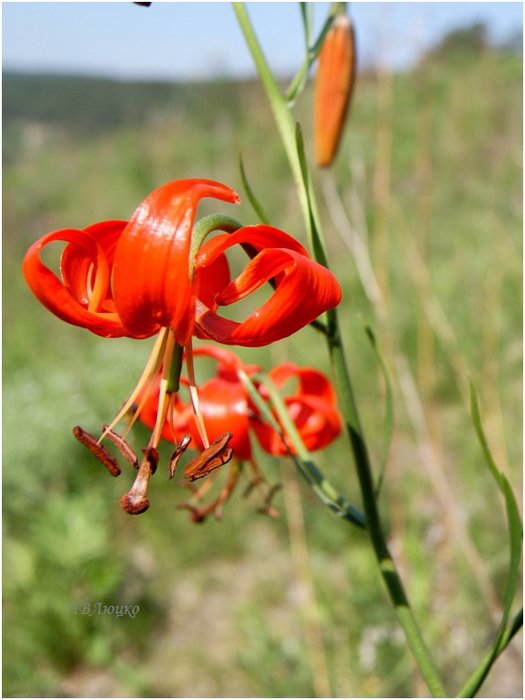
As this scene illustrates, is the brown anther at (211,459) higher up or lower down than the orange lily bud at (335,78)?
lower down

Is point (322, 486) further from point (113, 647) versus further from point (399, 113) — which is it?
point (399, 113)

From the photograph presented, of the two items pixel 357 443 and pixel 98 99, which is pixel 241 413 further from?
pixel 98 99

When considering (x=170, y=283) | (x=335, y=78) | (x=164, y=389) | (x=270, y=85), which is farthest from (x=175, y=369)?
(x=335, y=78)

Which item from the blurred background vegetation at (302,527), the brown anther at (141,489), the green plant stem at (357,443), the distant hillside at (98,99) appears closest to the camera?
the brown anther at (141,489)

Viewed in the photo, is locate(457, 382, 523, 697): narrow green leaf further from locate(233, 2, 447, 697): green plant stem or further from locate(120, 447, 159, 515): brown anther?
locate(120, 447, 159, 515): brown anther

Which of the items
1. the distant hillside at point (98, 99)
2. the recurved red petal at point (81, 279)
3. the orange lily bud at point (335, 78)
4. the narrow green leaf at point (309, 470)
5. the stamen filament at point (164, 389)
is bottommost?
the distant hillside at point (98, 99)

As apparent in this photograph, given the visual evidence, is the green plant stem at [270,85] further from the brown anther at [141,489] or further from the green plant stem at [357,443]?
the brown anther at [141,489]

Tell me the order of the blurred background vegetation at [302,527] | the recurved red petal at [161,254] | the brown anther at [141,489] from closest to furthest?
the recurved red petal at [161,254] → the brown anther at [141,489] → the blurred background vegetation at [302,527]

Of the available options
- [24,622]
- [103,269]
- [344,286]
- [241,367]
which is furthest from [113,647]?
[344,286]

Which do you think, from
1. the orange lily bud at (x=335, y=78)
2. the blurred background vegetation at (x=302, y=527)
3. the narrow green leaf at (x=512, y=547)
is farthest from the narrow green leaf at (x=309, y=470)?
the blurred background vegetation at (x=302, y=527)
